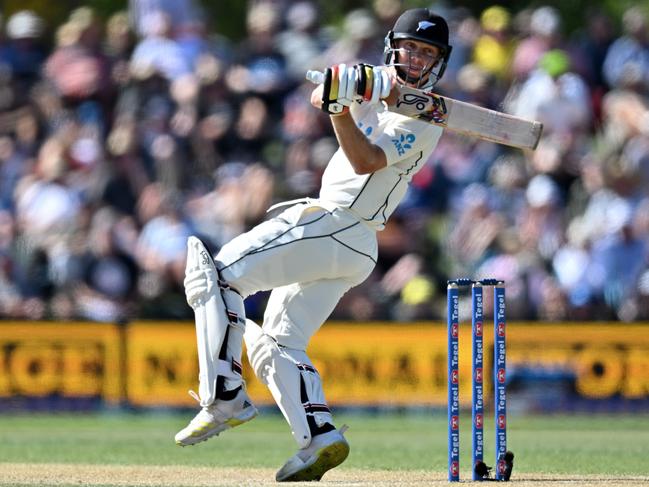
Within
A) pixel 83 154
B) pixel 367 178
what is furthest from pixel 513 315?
pixel 367 178

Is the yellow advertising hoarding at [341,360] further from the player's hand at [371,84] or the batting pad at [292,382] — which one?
the player's hand at [371,84]

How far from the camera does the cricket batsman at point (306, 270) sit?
6.48 m

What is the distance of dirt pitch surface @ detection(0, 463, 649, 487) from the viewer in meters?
6.52

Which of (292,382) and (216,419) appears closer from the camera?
(216,419)

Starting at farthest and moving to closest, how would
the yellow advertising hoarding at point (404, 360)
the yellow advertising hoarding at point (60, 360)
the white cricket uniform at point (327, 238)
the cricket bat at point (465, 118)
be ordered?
the yellow advertising hoarding at point (60, 360) → the yellow advertising hoarding at point (404, 360) → the white cricket uniform at point (327, 238) → the cricket bat at point (465, 118)

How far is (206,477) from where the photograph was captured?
6949 mm

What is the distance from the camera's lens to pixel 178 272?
13.1 metres

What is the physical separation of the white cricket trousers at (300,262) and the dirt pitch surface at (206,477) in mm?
727

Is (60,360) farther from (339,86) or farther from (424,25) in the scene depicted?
(339,86)

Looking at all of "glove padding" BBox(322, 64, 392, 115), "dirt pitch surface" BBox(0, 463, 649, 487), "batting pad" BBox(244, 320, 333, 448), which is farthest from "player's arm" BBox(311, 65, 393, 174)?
"dirt pitch surface" BBox(0, 463, 649, 487)

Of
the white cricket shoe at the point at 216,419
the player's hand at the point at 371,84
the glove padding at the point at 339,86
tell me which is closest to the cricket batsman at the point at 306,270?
the white cricket shoe at the point at 216,419

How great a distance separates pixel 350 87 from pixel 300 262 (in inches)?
36.7

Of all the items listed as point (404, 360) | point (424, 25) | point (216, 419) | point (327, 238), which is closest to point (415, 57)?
point (424, 25)

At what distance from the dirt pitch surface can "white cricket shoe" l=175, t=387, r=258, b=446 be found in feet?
0.71
